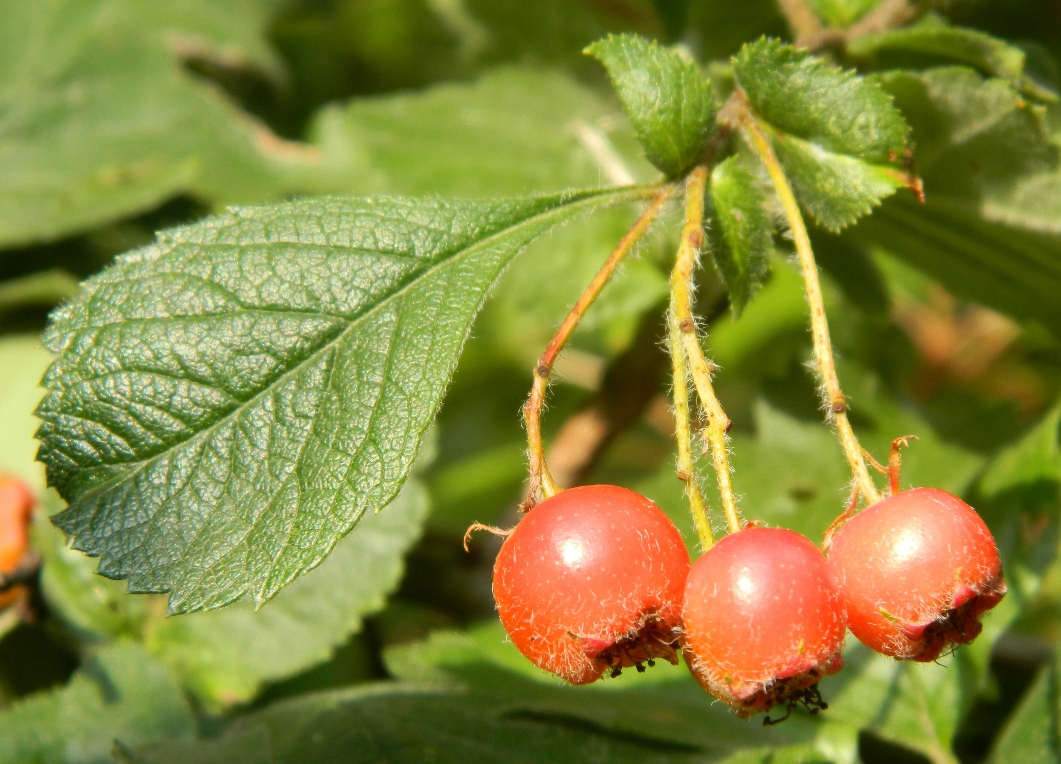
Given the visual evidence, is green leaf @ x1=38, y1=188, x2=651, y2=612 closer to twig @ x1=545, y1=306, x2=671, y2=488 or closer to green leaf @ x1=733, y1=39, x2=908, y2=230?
green leaf @ x1=733, y1=39, x2=908, y2=230

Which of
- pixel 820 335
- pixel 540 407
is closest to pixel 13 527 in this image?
pixel 540 407

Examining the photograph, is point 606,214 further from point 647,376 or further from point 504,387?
point 504,387

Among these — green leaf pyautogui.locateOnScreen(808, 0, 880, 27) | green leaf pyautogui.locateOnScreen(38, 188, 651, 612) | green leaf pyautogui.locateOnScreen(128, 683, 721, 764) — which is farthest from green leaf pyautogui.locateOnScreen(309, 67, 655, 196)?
green leaf pyautogui.locateOnScreen(128, 683, 721, 764)

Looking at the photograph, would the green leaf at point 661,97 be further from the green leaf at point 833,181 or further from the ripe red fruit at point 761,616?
the ripe red fruit at point 761,616

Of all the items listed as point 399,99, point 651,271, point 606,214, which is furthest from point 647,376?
point 399,99

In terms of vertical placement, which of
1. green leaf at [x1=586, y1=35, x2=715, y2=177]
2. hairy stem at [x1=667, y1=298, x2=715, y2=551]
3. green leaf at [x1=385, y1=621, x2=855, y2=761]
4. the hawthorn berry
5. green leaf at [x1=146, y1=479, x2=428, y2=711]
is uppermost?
green leaf at [x1=586, y1=35, x2=715, y2=177]

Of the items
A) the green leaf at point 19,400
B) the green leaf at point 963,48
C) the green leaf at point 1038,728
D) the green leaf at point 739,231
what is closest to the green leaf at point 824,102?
the green leaf at point 739,231

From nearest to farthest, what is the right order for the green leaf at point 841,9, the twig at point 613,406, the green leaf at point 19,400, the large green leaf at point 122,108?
the green leaf at point 841,9
the twig at point 613,406
the green leaf at point 19,400
the large green leaf at point 122,108

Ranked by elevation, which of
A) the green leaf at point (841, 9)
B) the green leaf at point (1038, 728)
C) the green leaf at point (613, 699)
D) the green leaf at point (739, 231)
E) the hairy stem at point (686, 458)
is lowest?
the green leaf at point (1038, 728)
